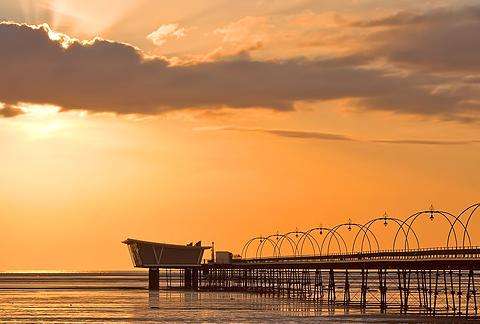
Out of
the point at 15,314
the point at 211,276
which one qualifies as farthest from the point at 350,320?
the point at 211,276

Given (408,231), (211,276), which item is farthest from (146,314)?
(211,276)

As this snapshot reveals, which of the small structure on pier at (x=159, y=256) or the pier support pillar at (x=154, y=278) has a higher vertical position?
the small structure on pier at (x=159, y=256)

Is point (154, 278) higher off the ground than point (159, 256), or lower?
lower

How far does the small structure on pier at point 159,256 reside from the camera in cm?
15575

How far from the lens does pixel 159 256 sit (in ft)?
514

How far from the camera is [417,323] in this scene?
72250 millimetres

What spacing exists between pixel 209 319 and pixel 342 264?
4048cm

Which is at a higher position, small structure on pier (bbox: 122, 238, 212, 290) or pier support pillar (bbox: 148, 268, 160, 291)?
small structure on pier (bbox: 122, 238, 212, 290)

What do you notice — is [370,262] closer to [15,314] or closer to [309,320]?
[309,320]

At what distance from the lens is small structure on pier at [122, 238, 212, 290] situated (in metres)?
156

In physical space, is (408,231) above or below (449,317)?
above

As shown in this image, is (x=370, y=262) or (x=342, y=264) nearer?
(x=370, y=262)

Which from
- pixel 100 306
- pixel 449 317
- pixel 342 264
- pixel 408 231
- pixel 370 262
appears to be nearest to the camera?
pixel 449 317

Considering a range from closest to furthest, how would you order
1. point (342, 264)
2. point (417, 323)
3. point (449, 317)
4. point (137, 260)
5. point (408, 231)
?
point (417, 323) → point (449, 317) → point (342, 264) → point (408, 231) → point (137, 260)
